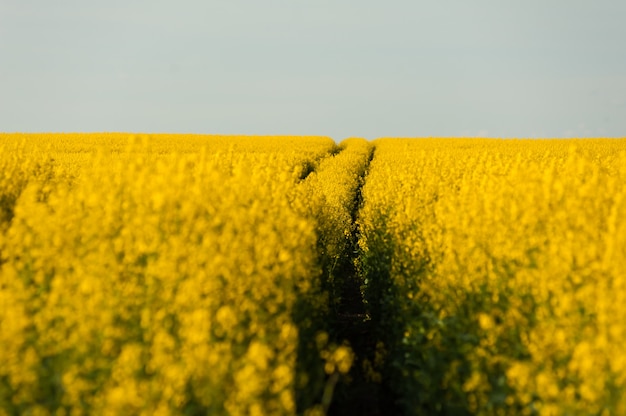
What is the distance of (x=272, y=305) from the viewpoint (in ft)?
17.7

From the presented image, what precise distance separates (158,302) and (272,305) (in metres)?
0.84

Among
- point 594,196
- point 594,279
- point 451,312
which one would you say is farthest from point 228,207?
point 594,196

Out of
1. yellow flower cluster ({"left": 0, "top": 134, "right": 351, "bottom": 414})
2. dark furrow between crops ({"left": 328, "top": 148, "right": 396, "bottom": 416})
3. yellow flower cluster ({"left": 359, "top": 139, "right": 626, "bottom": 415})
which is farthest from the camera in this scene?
dark furrow between crops ({"left": 328, "top": 148, "right": 396, "bottom": 416})

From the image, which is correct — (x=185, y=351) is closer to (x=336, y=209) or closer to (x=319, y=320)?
(x=319, y=320)

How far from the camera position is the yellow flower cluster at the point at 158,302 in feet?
13.5

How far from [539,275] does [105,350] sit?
3.27 meters

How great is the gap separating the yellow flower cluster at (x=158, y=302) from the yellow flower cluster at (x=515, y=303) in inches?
40.7

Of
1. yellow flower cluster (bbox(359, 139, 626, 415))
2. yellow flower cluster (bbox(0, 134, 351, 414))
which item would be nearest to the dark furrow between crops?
yellow flower cluster (bbox(359, 139, 626, 415))

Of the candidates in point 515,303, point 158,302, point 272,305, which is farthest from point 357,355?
point 158,302

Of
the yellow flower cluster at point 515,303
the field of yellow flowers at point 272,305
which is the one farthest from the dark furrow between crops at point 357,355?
the yellow flower cluster at point 515,303

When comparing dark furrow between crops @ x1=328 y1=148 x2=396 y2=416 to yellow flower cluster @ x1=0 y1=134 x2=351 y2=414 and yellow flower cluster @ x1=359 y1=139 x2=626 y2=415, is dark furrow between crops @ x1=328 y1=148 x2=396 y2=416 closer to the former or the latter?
yellow flower cluster @ x1=359 y1=139 x2=626 y2=415

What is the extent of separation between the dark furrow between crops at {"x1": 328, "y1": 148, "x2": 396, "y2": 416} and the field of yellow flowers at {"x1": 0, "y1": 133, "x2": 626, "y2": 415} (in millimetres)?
43

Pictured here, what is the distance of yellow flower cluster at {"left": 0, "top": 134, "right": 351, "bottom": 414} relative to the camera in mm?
4129

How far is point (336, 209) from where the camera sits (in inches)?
514
